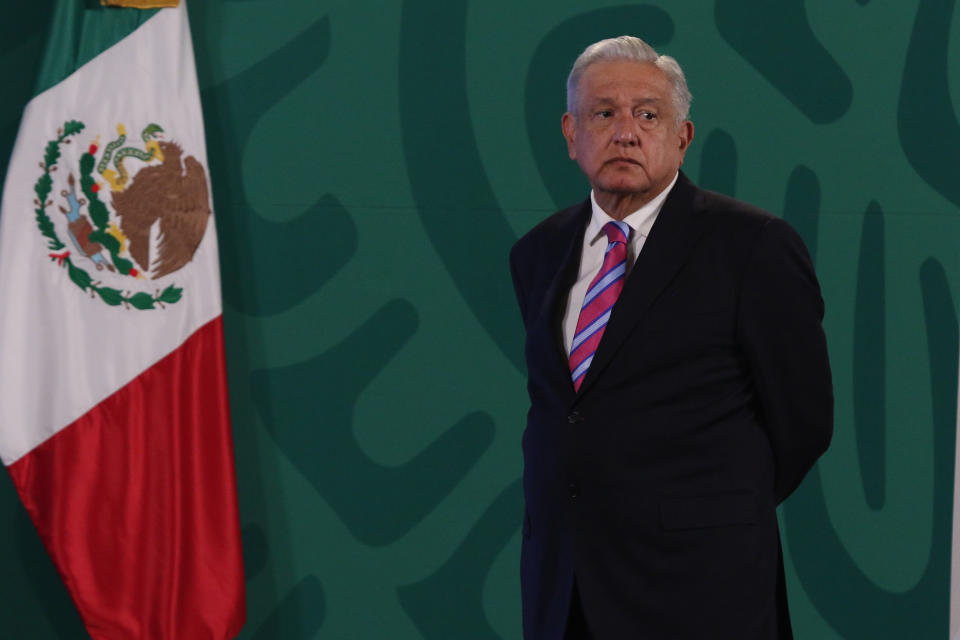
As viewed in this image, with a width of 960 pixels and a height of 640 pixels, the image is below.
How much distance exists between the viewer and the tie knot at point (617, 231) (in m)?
1.67

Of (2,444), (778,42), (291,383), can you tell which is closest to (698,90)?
(778,42)

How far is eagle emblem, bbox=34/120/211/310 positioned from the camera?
244 cm

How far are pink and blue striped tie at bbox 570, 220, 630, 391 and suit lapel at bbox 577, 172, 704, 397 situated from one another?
4 cm

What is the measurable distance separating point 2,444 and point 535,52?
1.68 metres

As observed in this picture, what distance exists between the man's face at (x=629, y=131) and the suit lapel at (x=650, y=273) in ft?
0.25

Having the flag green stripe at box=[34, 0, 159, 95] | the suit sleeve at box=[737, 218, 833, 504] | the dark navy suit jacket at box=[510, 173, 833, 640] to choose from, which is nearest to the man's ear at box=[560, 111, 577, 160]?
the dark navy suit jacket at box=[510, 173, 833, 640]

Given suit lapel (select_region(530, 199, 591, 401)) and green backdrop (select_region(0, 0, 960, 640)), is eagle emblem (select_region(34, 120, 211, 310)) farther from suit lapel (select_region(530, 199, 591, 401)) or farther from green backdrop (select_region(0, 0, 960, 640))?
suit lapel (select_region(530, 199, 591, 401))

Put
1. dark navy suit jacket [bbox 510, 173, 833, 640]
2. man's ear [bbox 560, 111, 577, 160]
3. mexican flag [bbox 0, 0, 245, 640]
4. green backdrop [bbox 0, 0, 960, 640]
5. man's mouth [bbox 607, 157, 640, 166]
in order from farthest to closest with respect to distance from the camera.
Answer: green backdrop [bbox 0, 0, 960, 640] < mexican flag [bbox 0, 0, 245, 640] < man's ear [bbox 560, 111, 577, 160] < man's mouth [bbox 607, 157, 640, 166] < dark navy suit jacket [bbox 510, 173, 833, 640]

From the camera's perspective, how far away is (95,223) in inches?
97.8

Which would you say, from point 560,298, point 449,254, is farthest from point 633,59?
point 449,254

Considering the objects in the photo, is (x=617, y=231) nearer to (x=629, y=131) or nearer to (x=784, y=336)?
(x=629, y=131)

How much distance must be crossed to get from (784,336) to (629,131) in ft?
1.29

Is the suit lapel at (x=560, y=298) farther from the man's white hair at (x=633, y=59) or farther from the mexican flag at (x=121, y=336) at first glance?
the mexican flag at (x=121, y=336)

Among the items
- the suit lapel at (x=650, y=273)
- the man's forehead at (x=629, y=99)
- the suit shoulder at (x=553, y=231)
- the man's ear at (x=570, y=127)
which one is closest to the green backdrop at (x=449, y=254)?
the suit shoulder at (x=553, y=231)
